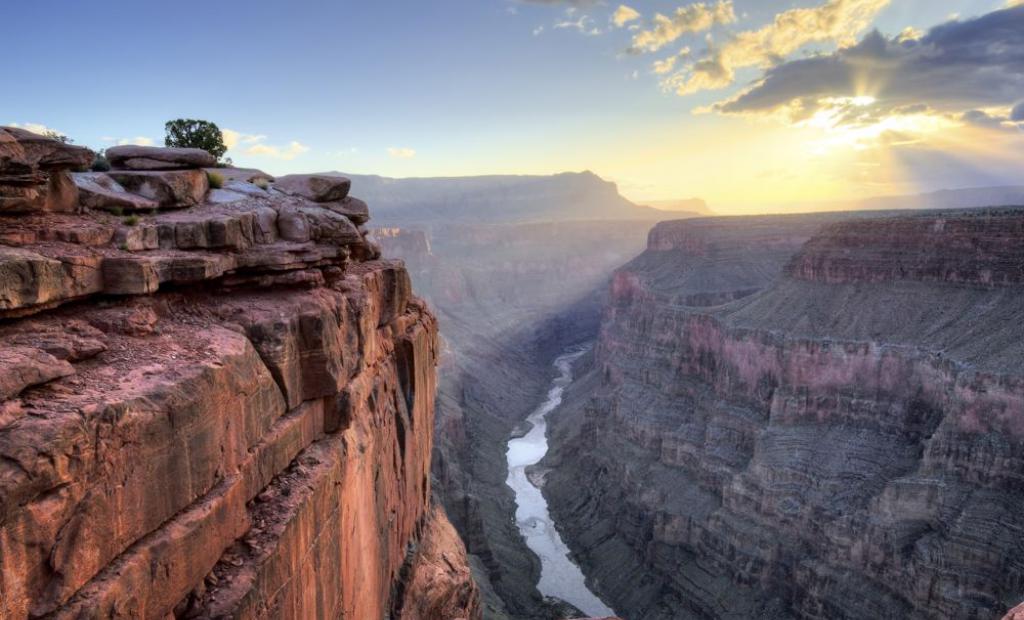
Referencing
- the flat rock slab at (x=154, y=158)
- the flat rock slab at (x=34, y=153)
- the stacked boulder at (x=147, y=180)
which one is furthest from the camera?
the flat rock slab at (x=154, y=158)

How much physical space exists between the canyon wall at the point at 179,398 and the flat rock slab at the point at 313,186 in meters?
0.26

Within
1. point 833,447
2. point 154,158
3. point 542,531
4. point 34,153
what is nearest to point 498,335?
point 542,531

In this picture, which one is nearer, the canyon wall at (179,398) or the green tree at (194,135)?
the canyon wall at (179,398)

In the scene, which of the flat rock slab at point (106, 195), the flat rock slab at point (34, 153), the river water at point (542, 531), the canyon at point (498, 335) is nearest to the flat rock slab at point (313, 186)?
the flat rock slab at point (106, 195)

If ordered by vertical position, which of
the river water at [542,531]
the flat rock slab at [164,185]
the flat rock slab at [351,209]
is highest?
the flat rock slab at [164,185]

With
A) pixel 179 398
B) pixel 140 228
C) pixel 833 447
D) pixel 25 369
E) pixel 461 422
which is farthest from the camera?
pixel 461 422

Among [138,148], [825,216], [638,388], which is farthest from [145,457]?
[825,216]

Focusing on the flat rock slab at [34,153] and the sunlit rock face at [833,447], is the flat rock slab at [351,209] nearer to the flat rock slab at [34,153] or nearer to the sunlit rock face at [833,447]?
the flat rock slab at [34,153]

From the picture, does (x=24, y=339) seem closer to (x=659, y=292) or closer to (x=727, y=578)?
(x=727, y=578)

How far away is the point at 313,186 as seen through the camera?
1995 cm

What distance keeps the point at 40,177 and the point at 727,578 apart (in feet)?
151

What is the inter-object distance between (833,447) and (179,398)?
4542 centimetres

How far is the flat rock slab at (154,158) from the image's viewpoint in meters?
15.4

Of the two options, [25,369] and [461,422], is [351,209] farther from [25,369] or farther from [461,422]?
[461,422]
